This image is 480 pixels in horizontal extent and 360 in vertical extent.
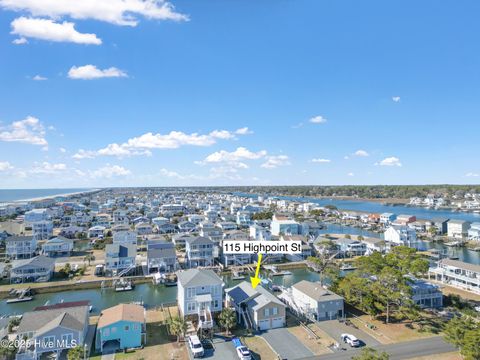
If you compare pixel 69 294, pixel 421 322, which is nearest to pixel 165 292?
pixel 69 294

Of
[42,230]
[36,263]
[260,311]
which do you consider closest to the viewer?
[260,311]

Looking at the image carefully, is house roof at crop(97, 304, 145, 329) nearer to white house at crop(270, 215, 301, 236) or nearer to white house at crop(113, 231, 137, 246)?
white house at crop(113, 231, 137, 246)

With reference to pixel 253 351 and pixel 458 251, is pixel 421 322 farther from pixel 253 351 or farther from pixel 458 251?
pixel 458 251

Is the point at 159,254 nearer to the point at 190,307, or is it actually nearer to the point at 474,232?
the point at 190,307

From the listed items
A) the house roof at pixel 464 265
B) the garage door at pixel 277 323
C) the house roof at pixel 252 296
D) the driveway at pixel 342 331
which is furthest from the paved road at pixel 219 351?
the house roof at pixel 464 265

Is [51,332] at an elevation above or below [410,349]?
above

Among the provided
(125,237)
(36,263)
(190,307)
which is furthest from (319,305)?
(125,237)
